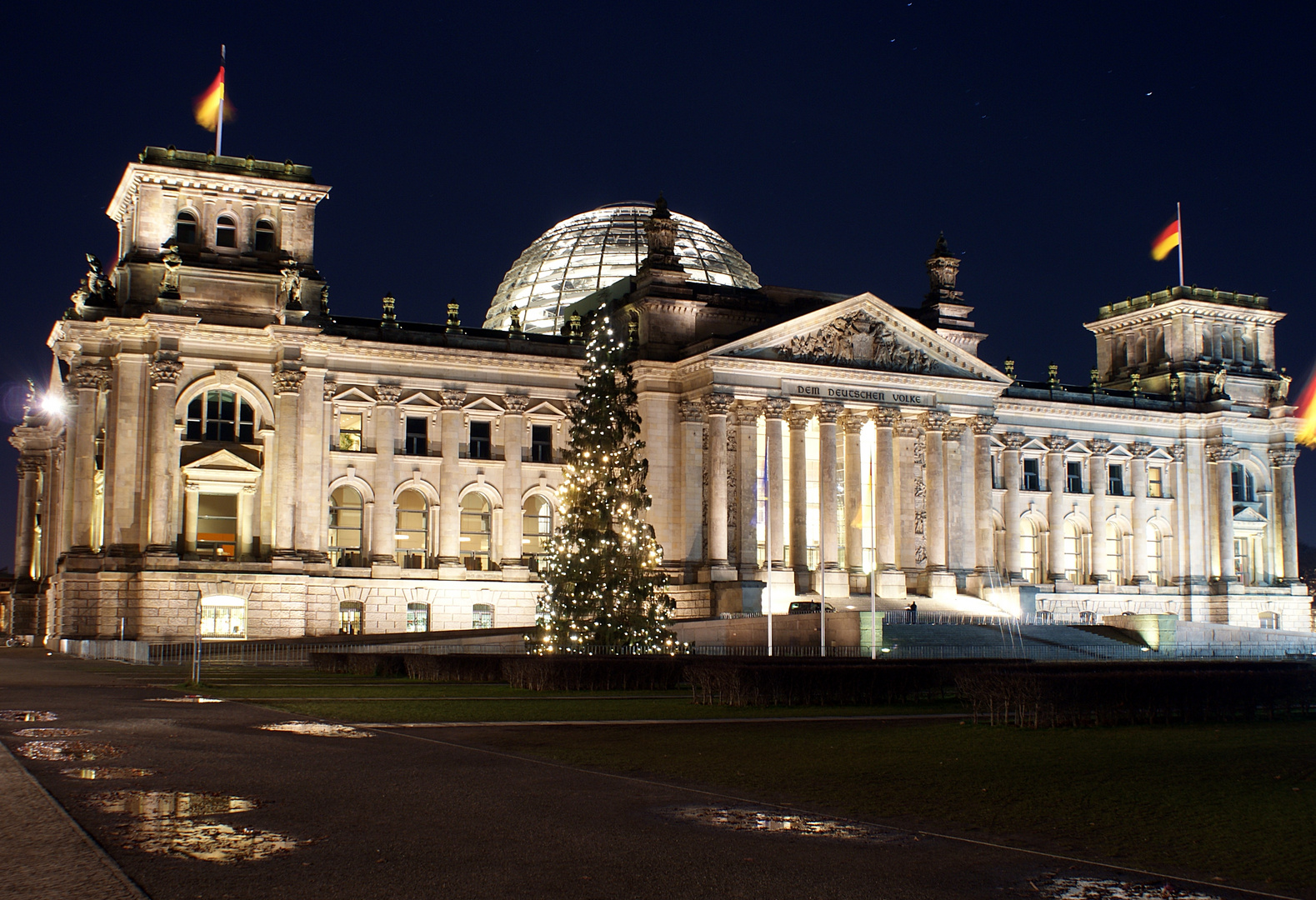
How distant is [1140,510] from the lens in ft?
320

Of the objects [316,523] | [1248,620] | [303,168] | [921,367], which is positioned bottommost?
[1248,620]

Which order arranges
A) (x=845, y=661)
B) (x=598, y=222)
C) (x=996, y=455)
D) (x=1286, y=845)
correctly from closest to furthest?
1. (x=1286, y=845)
2. (x=845, y=661)
3. (x=996, y=455)
4. (x=598, y=222)

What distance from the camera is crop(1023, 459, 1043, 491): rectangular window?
3757 inches

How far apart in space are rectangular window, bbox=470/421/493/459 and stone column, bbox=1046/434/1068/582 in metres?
39.7

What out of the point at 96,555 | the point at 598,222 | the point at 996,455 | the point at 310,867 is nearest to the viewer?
the point at 310,867

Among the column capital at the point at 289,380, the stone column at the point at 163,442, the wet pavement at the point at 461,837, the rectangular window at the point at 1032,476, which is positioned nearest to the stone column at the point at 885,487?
the rectangular window at the point at 1032,476

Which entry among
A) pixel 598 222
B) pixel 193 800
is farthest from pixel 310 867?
pixel 598 222

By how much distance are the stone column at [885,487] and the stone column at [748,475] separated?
24.6ft

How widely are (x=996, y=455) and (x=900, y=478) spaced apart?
47.8 ft

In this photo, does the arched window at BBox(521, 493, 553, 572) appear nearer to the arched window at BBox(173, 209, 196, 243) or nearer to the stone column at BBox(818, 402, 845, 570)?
the stone column at BBox(818, 402, 845, 570)

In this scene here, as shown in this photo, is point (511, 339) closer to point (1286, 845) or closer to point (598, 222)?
point (598, 222)

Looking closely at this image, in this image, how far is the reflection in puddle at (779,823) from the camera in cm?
1561

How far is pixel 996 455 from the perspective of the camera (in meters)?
93.6

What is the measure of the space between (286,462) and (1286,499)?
7206 centimetres
